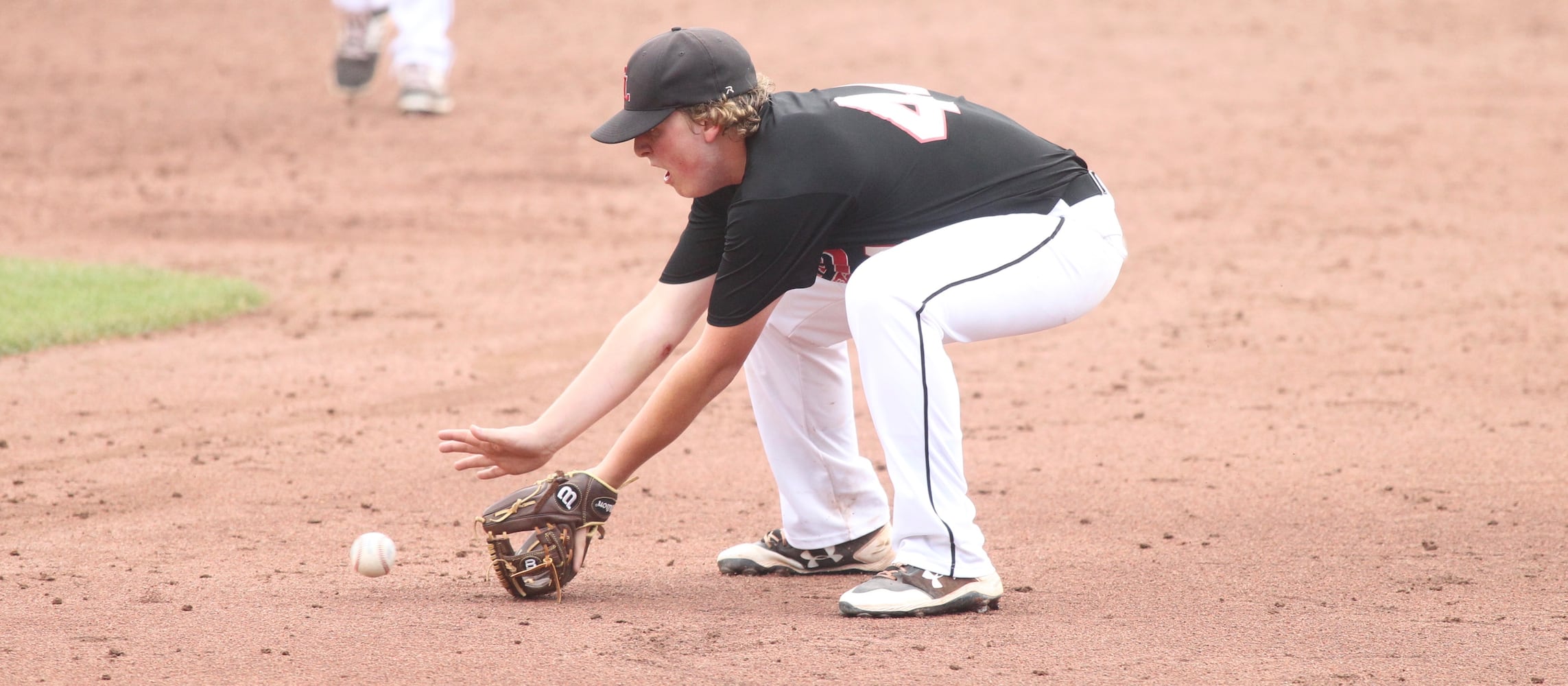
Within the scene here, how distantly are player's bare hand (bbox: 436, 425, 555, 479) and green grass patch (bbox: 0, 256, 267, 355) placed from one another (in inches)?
148

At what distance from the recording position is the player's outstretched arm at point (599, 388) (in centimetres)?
345

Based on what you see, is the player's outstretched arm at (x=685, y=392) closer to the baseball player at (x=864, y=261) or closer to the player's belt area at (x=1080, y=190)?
the baseball player at (x=864, y=261)

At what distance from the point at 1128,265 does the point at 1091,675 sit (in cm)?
550

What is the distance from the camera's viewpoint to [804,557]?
3.95m

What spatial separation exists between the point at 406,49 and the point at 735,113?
9404mm

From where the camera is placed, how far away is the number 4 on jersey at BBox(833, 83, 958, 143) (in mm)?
3434

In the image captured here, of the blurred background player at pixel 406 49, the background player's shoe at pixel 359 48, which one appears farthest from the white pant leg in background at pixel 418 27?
the background player's shoe at pixel 359 48

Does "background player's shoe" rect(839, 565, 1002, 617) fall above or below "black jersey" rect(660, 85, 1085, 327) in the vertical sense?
below

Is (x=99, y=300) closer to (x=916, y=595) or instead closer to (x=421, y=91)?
(x=421, y=91)

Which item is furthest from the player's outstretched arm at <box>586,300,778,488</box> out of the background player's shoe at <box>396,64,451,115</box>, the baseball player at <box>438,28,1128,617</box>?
the background player's shoe at <box>396,64,451,115</box>

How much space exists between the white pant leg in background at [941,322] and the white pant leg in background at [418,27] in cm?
929

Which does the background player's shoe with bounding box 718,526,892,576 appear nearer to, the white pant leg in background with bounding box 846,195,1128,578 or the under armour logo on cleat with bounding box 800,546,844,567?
the under armour logo on cleat with bounding box 800,546,844,567

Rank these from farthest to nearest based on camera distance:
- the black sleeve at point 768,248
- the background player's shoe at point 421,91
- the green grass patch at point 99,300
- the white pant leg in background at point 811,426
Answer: the background player's shoe at point 421,91
the green grass patch at point 99,300
the white pant leg in background at point 811,426
the black sleeve at point 768,248

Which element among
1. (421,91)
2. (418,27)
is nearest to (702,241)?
(421,91)
